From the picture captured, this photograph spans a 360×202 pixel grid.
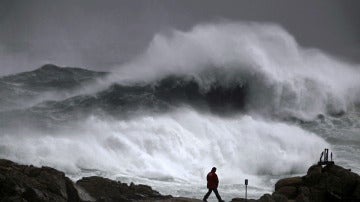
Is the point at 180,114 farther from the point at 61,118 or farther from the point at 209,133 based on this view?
the point at 61,118

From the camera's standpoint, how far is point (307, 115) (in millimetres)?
39688

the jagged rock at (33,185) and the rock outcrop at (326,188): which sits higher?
the rock outcrop at (326,188)

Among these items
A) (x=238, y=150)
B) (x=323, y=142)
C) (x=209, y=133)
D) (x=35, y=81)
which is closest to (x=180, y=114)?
(x=209, y=133)

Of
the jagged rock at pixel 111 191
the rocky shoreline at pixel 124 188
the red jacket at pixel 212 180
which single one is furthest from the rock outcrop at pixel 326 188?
the jagged rock at pixel 111 191

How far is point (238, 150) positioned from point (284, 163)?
269 centimetres

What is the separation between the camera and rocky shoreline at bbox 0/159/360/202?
12088 mm

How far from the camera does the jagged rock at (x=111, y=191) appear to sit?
45.6 ft

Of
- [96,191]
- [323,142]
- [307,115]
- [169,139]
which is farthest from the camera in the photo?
[307,115]

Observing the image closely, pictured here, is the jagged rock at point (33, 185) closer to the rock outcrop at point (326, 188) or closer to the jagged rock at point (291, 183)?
the rock outcrop at point (326, 188)

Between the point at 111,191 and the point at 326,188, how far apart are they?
18.9 ft

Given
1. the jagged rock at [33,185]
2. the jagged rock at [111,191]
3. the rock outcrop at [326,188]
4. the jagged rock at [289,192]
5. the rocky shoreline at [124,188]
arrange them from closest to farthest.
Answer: the jagged rock at [33,185] → the rocky shoreline at [124,188] → the jagged rock at [111,191] → the rock outcrop at [326,188] → the jagged rock at [289,192]

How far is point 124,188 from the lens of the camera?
14633mm

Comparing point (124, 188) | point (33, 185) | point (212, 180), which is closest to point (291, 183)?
point (212, 180)

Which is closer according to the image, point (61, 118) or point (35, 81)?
point (61, 118)
